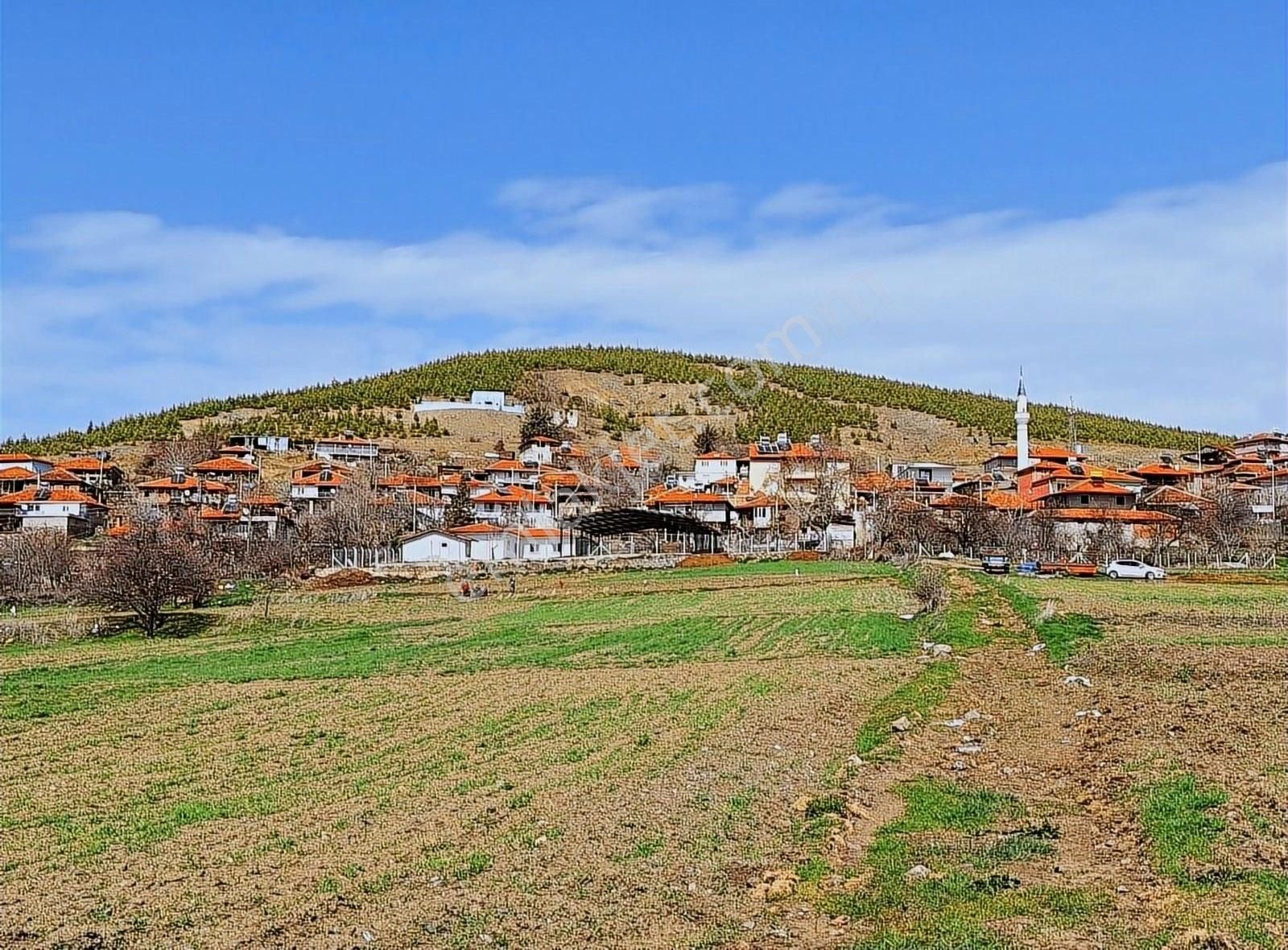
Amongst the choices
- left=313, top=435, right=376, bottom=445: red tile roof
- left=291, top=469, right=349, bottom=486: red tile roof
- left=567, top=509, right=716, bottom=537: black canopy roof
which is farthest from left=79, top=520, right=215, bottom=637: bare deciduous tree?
left=313, top=435, right=376, bottom=445: red tile roof

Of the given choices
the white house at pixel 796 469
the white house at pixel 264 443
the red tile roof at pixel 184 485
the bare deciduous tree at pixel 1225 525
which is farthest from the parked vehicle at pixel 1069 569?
the white house at pixel 264 443

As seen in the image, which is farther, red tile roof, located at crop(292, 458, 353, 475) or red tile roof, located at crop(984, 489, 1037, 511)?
red tile roof, located at crop(292, 458, 353, 475)

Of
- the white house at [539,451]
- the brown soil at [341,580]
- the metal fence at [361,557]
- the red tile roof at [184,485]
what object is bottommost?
the brown soil at [341,580]

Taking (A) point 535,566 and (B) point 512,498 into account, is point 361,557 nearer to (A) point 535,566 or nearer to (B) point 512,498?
(A) point 535,566

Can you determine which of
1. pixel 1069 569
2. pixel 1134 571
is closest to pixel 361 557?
pixel 1069 569

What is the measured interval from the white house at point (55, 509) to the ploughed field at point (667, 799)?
5302 centimetres

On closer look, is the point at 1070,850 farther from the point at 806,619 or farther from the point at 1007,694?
the point at 806,619

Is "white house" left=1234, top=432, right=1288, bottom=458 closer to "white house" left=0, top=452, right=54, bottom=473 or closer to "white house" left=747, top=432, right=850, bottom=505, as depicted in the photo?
"white house" left=747, top=432, right=850, bottom=505

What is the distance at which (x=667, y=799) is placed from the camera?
35.8 ft

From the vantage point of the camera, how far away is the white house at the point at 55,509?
72.2 m

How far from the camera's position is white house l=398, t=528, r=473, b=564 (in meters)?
62.5

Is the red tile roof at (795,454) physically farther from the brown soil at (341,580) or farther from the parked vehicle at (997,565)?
the brown soil at (341,580)

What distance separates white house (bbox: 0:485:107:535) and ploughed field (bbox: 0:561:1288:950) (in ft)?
174

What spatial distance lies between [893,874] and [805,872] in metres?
0.62
